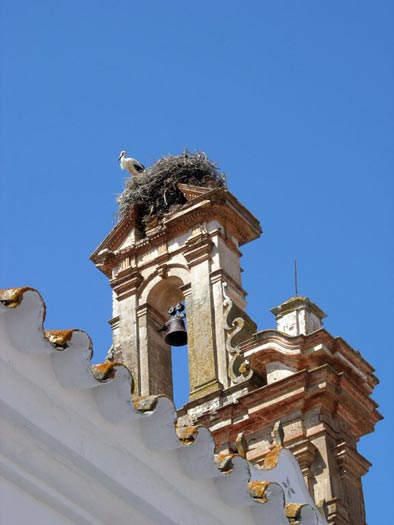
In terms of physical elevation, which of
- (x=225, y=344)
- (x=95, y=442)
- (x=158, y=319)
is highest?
(x=158, y=319)

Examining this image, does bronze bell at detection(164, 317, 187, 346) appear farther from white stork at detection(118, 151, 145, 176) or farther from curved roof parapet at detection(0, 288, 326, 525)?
curved roof parapet at detection(0, 288, 326, 525)

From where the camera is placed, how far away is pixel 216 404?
12422 millimetres

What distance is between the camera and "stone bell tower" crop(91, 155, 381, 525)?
38.7ft

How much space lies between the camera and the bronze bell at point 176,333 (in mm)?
13570

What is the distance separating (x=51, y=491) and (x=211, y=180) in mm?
9946

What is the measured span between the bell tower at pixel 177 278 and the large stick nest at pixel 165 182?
1.26ft

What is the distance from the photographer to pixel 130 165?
54.7 feet

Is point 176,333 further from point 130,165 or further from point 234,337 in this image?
point 130,165

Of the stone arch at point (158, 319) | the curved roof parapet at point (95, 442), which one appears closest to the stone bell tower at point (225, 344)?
the stone arch at point (158, 319)

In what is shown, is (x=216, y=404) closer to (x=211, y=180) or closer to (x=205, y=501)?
(x=211, y=180)

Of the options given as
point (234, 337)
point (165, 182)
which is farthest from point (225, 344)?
point (165, 182)

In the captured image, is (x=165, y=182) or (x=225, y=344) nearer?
(x=225, y=344)

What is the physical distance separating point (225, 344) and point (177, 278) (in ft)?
3.63

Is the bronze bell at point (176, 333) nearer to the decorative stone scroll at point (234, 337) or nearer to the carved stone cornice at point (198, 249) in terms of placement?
the decorative stone scroll at point (234, 337)
